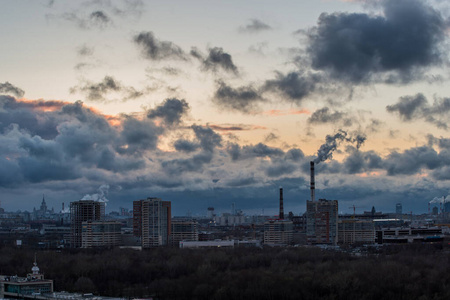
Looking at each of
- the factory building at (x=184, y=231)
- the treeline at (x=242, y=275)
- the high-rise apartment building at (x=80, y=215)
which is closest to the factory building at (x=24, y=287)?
the treeline at (x=242, y=275)

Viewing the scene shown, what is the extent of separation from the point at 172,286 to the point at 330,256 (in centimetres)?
2990

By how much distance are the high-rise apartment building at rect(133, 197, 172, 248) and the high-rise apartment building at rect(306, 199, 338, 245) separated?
74.7ft

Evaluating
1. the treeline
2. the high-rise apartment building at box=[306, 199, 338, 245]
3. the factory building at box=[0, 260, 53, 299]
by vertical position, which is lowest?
the treeline

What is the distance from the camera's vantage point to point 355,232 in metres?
133

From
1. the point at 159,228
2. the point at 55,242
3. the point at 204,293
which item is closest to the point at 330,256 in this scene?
the point at 204,293

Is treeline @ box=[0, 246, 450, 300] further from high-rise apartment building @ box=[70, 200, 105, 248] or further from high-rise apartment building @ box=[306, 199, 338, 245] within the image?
high-rise apartment building @ box=[70, 200, 105, 248]

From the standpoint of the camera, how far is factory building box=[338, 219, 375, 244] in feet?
433

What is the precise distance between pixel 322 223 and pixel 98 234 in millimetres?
34506

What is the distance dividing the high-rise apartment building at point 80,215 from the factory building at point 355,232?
4018 cm

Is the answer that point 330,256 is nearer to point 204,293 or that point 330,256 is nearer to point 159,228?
point 204,293

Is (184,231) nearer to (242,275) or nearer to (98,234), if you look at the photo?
(98,234)

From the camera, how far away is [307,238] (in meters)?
127

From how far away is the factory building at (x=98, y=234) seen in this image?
12344cm

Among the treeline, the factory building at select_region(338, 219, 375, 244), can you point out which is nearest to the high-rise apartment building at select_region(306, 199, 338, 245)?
the factory building at select_region(338, 219, 375, 244)
